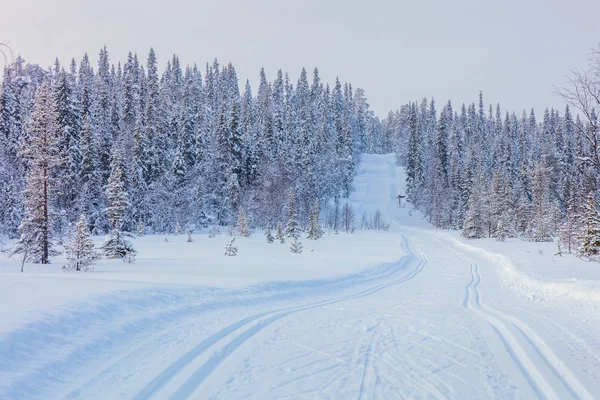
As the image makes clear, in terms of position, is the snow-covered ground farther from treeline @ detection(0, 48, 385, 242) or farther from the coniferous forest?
treeline @ detection(0, 48, 385, 242)

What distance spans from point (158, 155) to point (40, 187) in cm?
3739

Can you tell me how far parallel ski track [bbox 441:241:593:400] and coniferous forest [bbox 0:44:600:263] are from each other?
237 inches

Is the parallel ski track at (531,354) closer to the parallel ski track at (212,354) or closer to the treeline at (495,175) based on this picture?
the parallel ski track at (212,354)

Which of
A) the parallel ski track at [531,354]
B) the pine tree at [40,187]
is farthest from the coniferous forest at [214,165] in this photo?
the parallel ski track at [531,354]

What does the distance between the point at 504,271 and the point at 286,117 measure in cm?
7130

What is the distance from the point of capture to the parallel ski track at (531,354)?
5441mm

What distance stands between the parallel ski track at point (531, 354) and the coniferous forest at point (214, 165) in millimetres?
6012

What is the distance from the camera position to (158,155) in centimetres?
5641

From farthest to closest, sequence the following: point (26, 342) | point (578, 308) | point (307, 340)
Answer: point (578, 308)
point (307, 340)
point (26, 342)

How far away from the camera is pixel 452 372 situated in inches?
236

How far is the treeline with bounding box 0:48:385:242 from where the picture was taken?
37062 millimetres

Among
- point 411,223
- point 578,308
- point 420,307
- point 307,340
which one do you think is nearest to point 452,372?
point 307,340

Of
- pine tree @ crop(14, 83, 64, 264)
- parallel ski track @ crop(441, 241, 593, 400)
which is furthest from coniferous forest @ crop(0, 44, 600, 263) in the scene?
parallel ski track @ crop(441, 241, 593, 400)

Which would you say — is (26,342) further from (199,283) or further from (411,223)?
(411,223)
